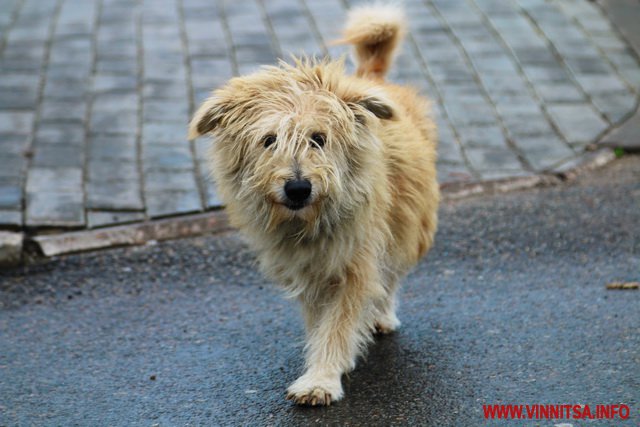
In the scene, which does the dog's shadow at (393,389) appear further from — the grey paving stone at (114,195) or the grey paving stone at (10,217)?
the grey paving stone at (10,217)

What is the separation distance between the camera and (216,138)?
14.8 ft

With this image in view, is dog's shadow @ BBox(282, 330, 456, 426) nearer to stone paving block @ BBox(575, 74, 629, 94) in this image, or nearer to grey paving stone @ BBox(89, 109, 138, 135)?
grey paving stone @ BBox(89, 109, 138, 135)

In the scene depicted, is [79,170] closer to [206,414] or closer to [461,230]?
[461,230]

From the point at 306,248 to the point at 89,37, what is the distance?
17.2 feet

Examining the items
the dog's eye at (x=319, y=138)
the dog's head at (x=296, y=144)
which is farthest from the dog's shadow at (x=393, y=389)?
the dog's eye at (x=319, y=138)

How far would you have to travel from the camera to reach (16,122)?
25.0 ft

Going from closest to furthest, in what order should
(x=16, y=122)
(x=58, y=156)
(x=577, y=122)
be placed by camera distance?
(x=58, y=156) → (x=16, y=122) → (x=577, y=122)

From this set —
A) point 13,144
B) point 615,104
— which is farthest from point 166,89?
point 615,104

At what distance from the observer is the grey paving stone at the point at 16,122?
752 centimetres

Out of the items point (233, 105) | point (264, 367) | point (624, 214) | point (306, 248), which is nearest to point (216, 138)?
point (233, 105)

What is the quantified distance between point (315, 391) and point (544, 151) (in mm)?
4191

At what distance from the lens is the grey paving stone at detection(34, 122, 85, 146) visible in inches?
293

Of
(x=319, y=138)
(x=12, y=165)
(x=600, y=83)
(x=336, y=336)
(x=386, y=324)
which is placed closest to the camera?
(x=319, y=138)

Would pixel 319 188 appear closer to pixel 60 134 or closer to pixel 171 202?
pixel 171 202
